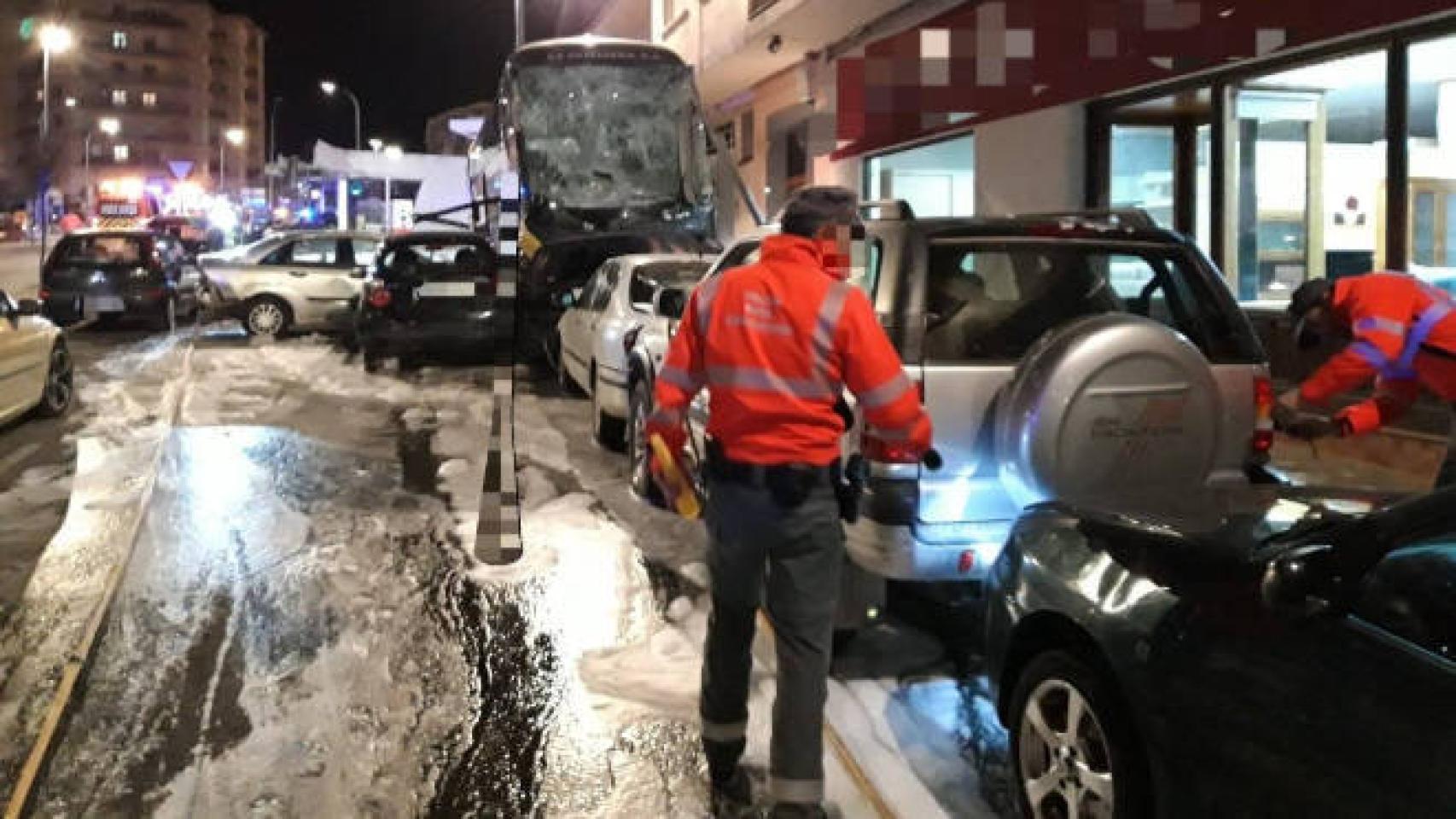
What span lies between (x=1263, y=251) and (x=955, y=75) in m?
→ 3.95

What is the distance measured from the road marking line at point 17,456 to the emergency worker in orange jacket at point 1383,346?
8.23 m

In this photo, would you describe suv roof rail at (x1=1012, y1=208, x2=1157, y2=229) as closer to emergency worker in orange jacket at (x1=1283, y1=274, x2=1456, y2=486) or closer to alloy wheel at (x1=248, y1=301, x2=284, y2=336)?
emergency worker in orange jacket at (x1=1283, y1=274, x2=1456, y2=486)

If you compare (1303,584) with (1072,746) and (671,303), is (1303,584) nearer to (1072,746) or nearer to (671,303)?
(1072,746)

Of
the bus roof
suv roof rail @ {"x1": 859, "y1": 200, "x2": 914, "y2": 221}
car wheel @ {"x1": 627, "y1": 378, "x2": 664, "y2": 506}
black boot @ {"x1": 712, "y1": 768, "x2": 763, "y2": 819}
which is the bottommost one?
black boot @ {"x1": 712, "y1": 768, "x2": 763, "y2": 819}

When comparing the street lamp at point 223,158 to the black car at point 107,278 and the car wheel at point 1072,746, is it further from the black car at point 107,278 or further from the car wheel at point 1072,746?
the car wheel at point 1072,746

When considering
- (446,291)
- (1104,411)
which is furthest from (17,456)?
(1104,411)

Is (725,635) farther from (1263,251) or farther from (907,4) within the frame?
(907,4)

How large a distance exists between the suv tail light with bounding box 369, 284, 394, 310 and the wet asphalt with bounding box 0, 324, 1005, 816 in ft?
16.7

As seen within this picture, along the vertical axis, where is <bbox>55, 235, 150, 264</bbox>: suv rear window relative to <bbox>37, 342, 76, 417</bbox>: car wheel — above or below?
above

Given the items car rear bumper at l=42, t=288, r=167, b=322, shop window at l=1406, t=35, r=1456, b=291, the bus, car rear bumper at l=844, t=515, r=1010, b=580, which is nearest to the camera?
car rear bumper at l=844, t=515, r=1010, b=580

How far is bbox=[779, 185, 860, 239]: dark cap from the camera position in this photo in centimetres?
375

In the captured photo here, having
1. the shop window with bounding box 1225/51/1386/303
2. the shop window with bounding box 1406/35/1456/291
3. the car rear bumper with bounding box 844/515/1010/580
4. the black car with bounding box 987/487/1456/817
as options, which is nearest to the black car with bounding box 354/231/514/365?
the shop window with bounding box 1225/51/1386/303

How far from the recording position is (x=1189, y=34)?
10148 mm

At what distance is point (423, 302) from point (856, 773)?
11.1m
